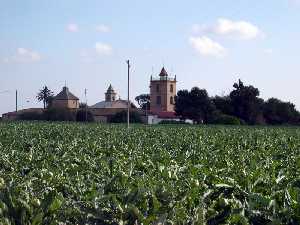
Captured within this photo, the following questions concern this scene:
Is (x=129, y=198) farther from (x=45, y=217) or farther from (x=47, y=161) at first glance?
(x=47, y=161)

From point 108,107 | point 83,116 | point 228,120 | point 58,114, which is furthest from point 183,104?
point 108,107

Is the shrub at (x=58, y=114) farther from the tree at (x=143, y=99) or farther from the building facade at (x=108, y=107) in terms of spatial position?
the tree at (x=143, y=99)

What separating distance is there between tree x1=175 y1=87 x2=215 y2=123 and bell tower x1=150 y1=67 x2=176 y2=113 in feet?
91.1

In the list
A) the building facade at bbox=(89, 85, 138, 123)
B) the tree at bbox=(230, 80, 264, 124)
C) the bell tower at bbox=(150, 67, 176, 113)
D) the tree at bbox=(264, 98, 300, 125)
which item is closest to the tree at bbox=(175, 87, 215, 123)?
the tree at bbox=(230, 80, 264, 124)

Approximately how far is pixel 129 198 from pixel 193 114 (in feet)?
279

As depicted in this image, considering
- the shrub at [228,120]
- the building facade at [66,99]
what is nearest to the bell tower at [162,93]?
the building facade at [66,99]

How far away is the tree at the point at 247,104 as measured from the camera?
86.8 meters

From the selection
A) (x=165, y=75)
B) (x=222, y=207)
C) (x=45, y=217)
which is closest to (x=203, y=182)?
(x=222, y=207)

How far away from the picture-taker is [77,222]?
517 centimetres

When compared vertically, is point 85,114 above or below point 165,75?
below

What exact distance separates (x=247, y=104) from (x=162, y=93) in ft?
121

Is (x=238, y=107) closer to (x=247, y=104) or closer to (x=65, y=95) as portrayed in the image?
(x=247, y=104)

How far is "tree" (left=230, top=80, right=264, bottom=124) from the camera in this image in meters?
86.8

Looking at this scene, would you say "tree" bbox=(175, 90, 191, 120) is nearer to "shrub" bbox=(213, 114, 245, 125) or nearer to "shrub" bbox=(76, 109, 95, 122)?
"shrub" bbox=(213, 114, 245, 125)
